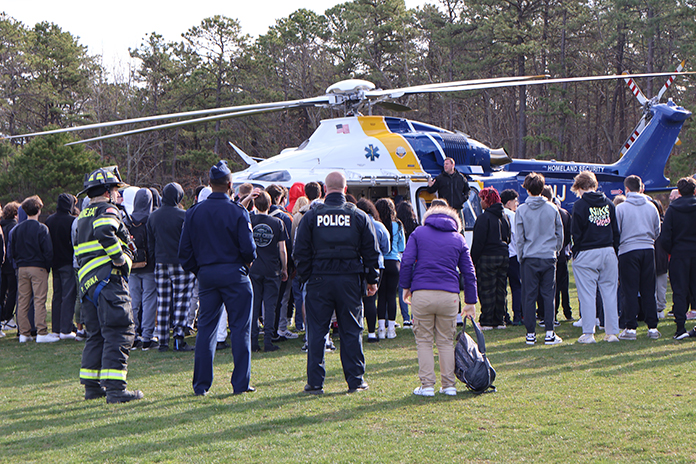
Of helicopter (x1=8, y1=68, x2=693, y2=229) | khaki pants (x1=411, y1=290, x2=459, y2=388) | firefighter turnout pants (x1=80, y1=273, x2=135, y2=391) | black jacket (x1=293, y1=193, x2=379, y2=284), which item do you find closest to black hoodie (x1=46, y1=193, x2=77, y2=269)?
helicopter (x1=8, y1=68, x2=693, y2=229)

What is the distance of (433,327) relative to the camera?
5.28m

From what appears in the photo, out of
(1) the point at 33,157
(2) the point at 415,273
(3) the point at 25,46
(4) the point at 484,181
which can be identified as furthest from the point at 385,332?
(3) the point at 25,46

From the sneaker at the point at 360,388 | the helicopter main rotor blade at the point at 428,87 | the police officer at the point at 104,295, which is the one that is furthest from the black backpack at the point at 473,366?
the helicopter main rotor blade at the point at 428,87

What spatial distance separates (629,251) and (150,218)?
6.03 meters

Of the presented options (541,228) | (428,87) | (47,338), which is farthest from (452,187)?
(47,338)

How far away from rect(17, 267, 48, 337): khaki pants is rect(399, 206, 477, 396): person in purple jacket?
19.0 feet

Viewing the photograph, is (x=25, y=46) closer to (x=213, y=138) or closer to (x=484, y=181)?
(x=213, y=138)

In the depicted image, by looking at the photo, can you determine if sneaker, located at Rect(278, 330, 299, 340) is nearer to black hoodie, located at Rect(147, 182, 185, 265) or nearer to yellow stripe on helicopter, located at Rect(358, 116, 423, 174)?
black hoodie, located at Rect(147, 182, 185, 265)

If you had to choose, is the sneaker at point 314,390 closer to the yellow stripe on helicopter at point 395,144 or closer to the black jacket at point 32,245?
the black jacket at point 32,245

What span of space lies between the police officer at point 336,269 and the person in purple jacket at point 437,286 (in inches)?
15.8

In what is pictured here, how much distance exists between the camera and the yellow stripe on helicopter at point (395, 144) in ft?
39.7

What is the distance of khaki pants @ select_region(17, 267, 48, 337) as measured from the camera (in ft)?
28.0

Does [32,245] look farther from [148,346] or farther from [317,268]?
[317,268]

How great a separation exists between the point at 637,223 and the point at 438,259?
3.77 metres
